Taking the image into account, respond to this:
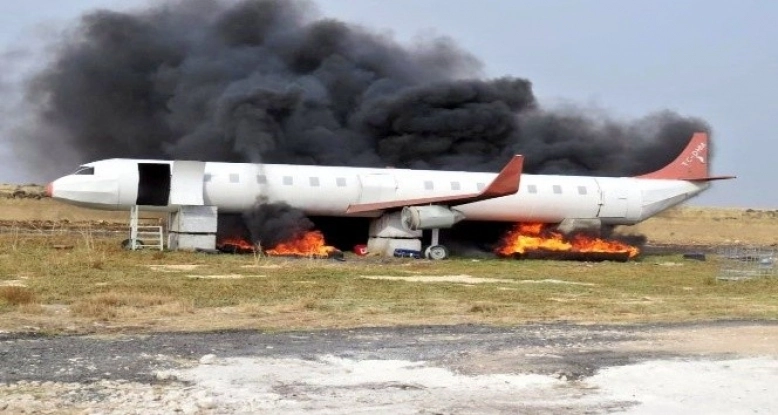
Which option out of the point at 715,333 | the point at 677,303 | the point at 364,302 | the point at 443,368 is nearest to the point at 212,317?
the point at 364,302

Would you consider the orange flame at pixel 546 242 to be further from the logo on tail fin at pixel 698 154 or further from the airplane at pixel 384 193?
the logo on tail fin at pixel 698 154

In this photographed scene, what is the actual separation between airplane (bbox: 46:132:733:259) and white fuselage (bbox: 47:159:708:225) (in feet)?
0.12

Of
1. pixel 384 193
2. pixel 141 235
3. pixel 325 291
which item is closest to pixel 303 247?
pixel 384 193

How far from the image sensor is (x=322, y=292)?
23.0 m

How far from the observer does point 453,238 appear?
4259cm

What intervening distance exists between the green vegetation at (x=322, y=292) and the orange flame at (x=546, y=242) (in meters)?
4.64

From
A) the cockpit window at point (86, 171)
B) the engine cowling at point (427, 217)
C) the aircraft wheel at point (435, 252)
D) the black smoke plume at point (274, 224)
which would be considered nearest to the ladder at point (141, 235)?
the cockpit window at point (86, 171)

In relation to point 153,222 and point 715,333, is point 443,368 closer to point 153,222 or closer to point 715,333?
point 715,333

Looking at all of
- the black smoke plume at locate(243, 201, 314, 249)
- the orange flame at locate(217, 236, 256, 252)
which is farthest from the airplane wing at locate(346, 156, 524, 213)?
the orange flame at locate(217, 236, 256, 252)

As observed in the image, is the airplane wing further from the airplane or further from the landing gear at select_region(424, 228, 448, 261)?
the landing gear at select_region(424, 228, 448, 261)

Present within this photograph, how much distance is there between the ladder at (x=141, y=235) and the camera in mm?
35875

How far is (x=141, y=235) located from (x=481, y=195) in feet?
41.1

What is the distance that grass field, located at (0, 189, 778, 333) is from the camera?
17719mm

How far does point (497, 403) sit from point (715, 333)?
738 cm
